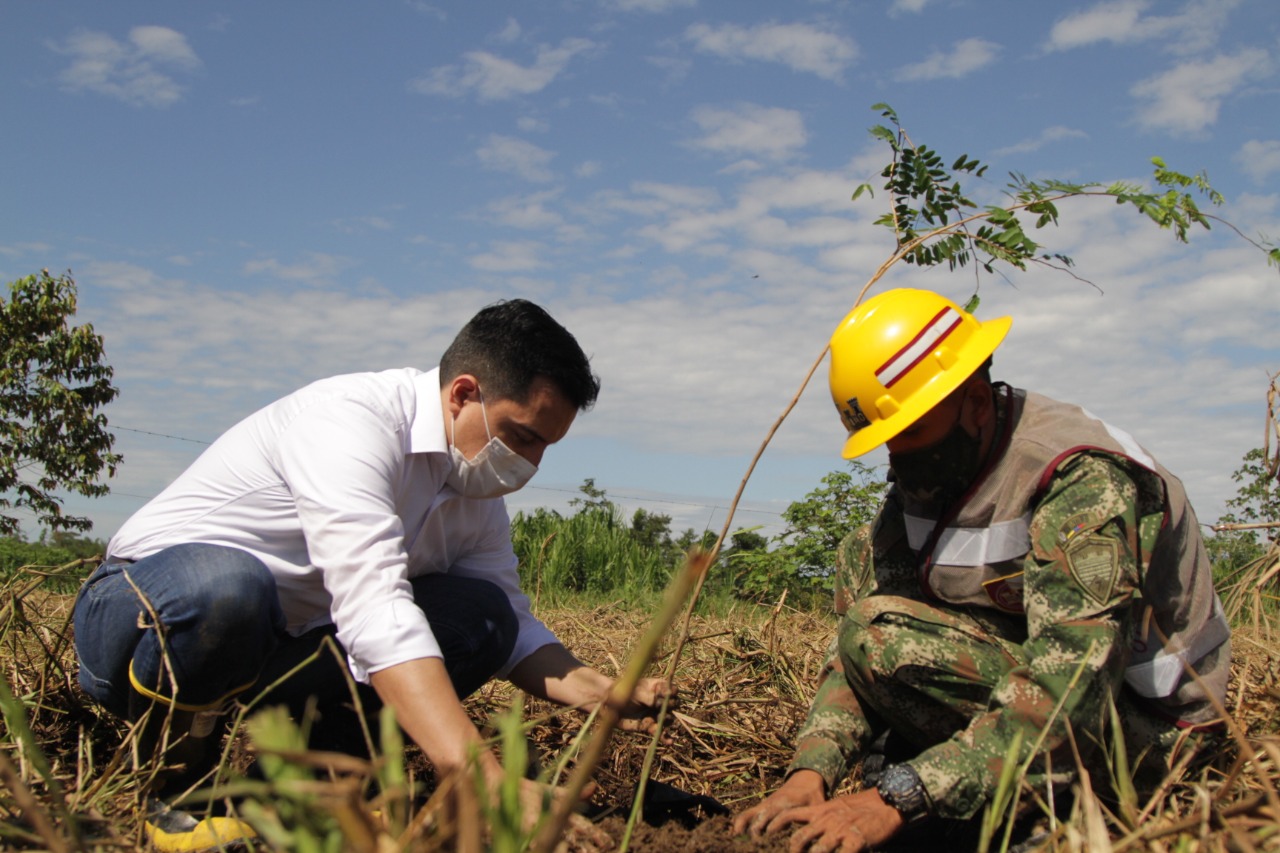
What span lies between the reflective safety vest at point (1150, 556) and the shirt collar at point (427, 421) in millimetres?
1482

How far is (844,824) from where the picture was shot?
7.30 feet

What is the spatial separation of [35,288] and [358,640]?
46.8 ft

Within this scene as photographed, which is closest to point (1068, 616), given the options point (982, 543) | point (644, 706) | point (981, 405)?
point (982, 543)

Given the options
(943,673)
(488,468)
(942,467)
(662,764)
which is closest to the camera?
(943,673)

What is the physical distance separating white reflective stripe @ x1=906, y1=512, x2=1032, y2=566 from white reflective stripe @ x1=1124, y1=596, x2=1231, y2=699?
410mm

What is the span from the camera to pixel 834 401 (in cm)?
287

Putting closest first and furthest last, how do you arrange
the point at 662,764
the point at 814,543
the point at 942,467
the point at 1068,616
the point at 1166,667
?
the point at 1068,616 < the point at 1166,667 < the point at 942,467 < the point at 662,764 < the point at 814,543

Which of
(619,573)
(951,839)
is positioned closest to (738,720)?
(951,839)

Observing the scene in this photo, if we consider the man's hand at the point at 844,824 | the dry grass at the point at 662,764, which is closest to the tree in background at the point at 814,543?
the dry grass at the point at 662,764

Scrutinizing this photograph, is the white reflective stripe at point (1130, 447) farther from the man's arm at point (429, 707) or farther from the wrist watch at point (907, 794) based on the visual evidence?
the man's arm at point (429, 707)

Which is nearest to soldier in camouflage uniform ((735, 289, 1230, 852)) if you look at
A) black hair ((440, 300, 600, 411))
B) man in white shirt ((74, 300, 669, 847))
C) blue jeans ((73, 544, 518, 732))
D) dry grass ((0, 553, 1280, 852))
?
dry grass ((0, 553, 1280, 852))

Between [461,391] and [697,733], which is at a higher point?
[461,391]

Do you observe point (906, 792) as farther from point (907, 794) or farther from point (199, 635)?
point (199, 635)

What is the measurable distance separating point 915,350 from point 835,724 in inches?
44.1
